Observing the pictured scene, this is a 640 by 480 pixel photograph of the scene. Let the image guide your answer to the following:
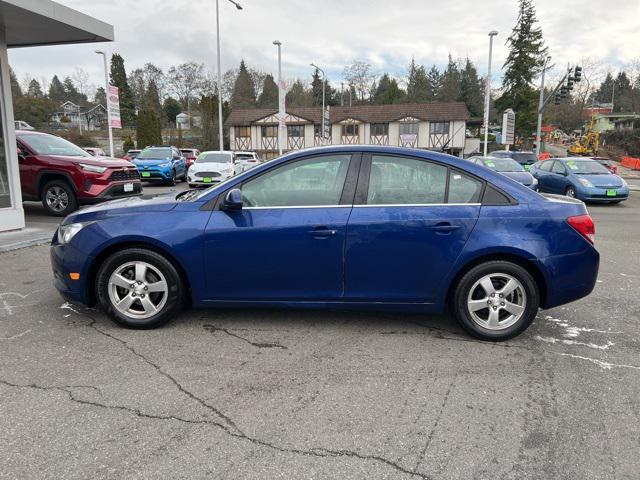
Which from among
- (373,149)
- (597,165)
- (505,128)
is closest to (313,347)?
(373,149)

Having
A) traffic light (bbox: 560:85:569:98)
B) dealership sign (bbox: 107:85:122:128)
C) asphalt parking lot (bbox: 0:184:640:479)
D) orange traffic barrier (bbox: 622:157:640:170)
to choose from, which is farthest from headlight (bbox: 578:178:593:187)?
orange traffic barrier (bbox: 622:157:640:170)

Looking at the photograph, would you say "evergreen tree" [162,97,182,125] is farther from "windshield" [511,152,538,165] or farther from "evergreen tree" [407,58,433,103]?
"windshield" [511,152,538,165]

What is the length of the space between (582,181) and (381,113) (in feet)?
137

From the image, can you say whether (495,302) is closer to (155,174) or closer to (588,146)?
(155,174)

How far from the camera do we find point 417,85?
8731cm

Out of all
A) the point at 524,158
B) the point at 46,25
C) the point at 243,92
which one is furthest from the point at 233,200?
the point at 243,92

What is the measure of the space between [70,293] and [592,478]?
4.03 meters

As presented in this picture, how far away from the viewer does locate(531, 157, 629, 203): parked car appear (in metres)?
14.5

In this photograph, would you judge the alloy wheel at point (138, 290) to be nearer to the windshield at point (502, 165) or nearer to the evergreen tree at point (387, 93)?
the windshield at point (502, 165)

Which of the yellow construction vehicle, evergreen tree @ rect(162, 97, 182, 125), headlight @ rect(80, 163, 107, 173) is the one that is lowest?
headlight @ rect(80, 163, 107, 173)

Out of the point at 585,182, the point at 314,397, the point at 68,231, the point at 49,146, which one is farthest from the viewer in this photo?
the point at 585,182

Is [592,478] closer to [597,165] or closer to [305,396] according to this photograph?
[305,396]

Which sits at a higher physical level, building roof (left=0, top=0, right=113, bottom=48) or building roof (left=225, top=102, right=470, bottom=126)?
building roof (left=225, top=102, right=470, bottom=126)

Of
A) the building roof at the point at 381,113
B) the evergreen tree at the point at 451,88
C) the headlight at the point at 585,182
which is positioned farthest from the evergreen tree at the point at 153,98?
the headlight at the point at 585,182
